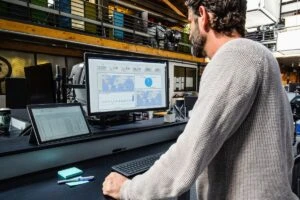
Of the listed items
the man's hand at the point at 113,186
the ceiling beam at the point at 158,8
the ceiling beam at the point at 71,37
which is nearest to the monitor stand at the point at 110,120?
the man's hand at the point at 113,186

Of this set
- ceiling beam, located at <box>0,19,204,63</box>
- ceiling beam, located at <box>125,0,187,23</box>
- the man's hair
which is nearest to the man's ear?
the man's hair

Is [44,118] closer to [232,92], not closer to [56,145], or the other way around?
[56,145]

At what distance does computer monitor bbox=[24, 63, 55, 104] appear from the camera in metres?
1.62

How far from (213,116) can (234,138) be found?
11 centimetres

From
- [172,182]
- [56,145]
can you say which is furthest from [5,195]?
[172,182]

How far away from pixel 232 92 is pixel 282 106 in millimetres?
172

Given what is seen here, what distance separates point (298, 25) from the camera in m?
2.99

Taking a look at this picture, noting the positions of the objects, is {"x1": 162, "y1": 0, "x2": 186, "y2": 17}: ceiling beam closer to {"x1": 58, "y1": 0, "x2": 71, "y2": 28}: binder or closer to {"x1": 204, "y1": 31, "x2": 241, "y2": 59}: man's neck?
{"x1": 58, "y1": 0, "x2": 71, "y2": 28}: binder

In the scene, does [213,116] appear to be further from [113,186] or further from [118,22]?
[118,22]

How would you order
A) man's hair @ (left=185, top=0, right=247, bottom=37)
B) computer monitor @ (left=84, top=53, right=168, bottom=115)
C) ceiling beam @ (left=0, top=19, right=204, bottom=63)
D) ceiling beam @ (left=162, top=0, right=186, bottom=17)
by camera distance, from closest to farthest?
man's hair @ (left=185, top=0, right=247, bottom=37) < computer monitor @ (left=84, top=53, right=168, bottom=115) < ceiling beam @ (left=0, top=19, right=204, bottom=63) < ceiling beam @ (left=162, top=0, right=186, bottom=17)

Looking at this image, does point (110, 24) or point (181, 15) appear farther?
point (181, 15)

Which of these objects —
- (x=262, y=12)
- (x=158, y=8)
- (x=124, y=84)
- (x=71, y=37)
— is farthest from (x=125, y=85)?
(x=158, y=8)

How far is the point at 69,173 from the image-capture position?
0.92 metres

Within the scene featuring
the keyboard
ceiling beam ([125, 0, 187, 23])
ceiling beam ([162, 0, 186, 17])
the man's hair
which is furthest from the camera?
ceiling beam ([162, 0, 186, 17])
